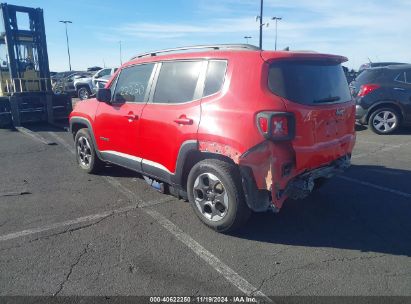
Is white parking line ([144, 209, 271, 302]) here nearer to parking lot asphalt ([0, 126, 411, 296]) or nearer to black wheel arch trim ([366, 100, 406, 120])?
parking lot asphalt ([0, 126, 411, 296])

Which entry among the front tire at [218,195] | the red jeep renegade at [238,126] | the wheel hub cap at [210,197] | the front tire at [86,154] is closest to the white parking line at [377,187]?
the red jeep renegade at [238,126]

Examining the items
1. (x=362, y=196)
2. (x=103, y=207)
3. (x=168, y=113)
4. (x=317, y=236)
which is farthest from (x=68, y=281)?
(x=362, y=196)

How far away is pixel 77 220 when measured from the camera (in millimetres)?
3975

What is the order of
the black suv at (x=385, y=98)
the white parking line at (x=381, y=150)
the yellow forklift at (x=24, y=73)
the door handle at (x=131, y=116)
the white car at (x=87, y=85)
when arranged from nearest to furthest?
the door handle at (x=131, y=116) → the white parking line at (x=381, y=150) → the black suv at (x=385, y=98) → the yellow forklift at (x=24, y=73) → the white car at (x=87, y=85)

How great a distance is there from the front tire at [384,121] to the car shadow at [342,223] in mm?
4690

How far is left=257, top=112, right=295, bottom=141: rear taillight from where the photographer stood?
3.08m

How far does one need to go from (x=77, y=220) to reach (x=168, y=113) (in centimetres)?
163

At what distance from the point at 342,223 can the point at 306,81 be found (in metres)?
1.67

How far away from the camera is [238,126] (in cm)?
323

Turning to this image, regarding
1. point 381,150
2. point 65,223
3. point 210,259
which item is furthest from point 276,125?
point 381,150

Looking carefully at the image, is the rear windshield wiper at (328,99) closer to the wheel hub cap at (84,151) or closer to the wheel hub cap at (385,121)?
the wheel hub cap at (84,151)

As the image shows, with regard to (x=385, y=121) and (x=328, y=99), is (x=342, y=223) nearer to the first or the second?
(x=328, y=99)

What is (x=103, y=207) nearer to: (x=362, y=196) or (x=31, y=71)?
(x=362, y=196)

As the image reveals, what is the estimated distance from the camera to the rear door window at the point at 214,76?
11.6 ft
